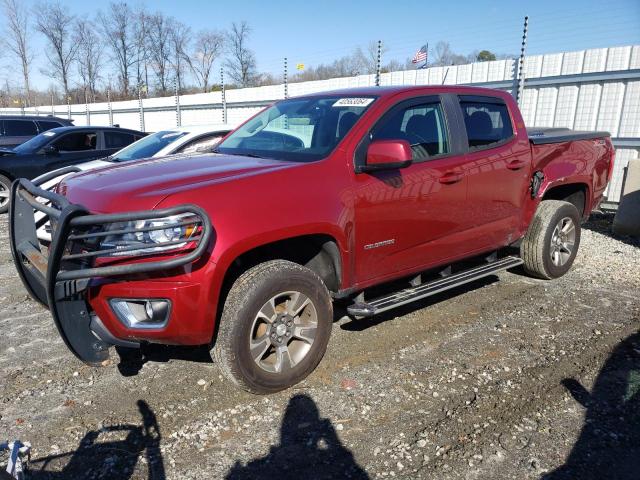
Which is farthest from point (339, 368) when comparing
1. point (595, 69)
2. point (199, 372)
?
point (595, 69)

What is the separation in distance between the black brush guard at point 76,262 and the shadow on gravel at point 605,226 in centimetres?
682

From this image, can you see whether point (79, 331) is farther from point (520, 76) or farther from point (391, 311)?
point (520, 76)

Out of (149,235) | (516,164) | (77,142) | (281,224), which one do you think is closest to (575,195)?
(516,164)

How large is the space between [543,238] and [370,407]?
10.0ft

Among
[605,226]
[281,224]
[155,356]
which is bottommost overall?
[155,356]

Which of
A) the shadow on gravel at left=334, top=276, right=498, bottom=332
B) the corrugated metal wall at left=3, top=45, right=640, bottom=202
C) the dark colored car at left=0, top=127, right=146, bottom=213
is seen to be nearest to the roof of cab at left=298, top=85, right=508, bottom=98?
the shadow on gravel at left=334, top=276, right=498, bottom=332

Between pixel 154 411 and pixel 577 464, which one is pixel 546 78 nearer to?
pixel 577 464

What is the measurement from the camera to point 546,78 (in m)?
9.16

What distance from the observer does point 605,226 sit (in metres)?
8.12

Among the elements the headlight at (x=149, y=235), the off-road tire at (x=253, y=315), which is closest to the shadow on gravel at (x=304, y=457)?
the off-road tire at (x=253, y=315)

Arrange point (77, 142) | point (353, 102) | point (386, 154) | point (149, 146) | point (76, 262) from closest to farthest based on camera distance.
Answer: point (76, 262)
point (386, 154)
point (353, 102)
point (149, 146)
point (77, 142)

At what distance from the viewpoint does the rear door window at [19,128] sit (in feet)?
38.9

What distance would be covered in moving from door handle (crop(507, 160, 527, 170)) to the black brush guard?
3.13m

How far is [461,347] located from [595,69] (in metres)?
7.04
